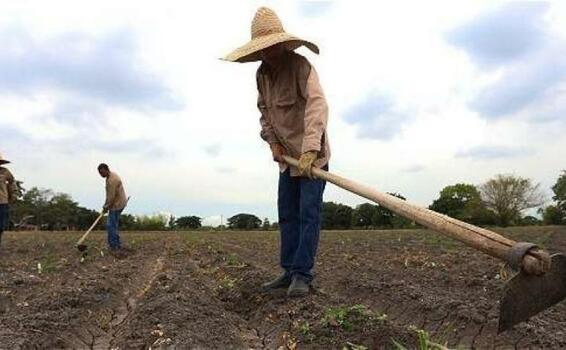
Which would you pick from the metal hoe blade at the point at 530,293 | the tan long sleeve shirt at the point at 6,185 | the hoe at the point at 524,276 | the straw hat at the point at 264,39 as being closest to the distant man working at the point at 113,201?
the tan long sleeve shirt at the point at 6,185

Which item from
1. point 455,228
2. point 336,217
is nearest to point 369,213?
point 336,217

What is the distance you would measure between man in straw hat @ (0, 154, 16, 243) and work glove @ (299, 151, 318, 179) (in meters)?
8.87

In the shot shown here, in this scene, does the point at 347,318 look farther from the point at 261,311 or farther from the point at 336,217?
the point at 336,217

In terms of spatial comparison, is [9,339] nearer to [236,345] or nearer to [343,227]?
[236,345]

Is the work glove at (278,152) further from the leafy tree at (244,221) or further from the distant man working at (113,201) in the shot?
the leafy tree at (244,221)

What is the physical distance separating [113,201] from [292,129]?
7773 mm

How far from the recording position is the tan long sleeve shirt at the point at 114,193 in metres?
12.0

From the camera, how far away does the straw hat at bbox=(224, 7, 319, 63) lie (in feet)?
15.3

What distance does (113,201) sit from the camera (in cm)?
1206

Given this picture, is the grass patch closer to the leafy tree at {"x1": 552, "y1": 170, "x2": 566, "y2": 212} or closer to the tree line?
the tree line

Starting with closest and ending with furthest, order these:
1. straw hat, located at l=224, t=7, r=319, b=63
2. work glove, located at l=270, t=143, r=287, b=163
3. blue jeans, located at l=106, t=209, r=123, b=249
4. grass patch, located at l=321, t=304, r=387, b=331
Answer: grass patch, located at l=321, t=304, r=387, b=331
straw hat, located at l=224, t=7, r=319, b=63
work glove, located at l=270, t=143, r=287, b=163
blue jeans, located at l=106, t=209, r=123, b=249

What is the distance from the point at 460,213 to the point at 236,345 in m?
35.2

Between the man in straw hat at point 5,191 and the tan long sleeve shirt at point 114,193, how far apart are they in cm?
175

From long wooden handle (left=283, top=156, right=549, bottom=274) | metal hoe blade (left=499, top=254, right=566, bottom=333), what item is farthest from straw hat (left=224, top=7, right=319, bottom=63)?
metal hoe blade (left=499, top=254, right=566, bottom=333)
